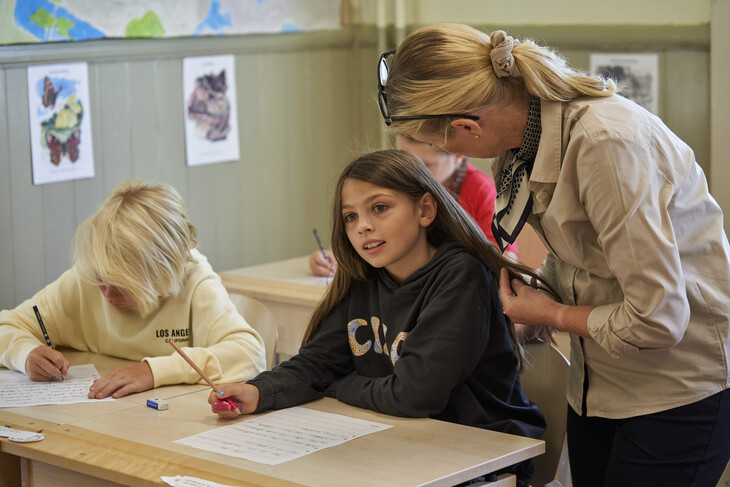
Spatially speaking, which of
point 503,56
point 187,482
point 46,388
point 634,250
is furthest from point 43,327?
point 634,250

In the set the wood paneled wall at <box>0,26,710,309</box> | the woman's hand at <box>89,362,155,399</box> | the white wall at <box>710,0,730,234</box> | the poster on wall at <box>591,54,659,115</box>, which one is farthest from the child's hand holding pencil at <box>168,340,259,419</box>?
the poster on wall at <box>591,54,659,115</box>

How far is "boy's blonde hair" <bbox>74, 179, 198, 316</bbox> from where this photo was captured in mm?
2221

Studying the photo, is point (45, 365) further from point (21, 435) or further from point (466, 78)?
point (466, 78)

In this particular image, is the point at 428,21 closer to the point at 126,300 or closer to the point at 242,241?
the point at 242,241

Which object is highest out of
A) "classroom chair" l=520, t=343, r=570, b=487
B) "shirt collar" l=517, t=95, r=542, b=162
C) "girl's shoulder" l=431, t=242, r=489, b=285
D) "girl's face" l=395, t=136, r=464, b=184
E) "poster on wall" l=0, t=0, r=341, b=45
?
"poster on wall" l=0, t=0, r=341, b=45

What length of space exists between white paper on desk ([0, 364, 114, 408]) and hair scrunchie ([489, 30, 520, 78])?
3.54 ft

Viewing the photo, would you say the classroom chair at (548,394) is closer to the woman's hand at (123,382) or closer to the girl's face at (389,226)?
the girl's face at (389,226)

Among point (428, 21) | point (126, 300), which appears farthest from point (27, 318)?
point (428, 21)

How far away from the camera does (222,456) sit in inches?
62.6

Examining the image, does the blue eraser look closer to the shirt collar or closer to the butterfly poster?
the shirt collar

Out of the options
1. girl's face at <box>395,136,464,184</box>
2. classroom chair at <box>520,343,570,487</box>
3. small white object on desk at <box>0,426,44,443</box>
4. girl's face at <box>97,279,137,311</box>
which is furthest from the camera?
girl's face at <box>395,136,464,184</box>

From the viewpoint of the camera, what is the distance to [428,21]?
3748 millimetres

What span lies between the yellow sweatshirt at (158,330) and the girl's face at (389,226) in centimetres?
43

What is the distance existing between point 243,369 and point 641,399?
926 mm
